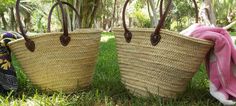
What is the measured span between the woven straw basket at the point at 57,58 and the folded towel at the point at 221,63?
26.3 inches

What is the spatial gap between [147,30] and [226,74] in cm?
47

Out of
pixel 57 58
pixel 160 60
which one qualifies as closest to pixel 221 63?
pixel 160 60

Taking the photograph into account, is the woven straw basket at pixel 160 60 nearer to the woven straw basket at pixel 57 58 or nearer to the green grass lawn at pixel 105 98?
the green grass lawn at pixel 105 98

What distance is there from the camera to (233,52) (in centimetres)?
204

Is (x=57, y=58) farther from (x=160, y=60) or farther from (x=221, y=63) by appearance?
(x=221, y=63)

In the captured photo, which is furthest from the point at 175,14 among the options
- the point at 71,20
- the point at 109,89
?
the point at 109,89

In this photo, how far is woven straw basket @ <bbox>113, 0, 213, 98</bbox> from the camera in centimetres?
204

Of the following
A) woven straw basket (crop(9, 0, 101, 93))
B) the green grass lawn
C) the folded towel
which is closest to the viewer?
the folded towel

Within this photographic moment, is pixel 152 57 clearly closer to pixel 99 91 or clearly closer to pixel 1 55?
pixel 99 91

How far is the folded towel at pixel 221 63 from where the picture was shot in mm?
2023

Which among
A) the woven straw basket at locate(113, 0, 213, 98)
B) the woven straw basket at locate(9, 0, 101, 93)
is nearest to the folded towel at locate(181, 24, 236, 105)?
the woven straw basket at locate(113, 0, 213, 98)

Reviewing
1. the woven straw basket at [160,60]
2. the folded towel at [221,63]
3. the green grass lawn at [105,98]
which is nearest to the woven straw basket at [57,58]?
the green grass lawn at [105,98]

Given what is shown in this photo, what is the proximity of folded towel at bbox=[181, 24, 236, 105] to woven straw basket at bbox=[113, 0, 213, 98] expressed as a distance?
Result: 5cm

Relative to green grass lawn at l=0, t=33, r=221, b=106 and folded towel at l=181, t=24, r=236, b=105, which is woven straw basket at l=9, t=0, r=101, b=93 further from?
folded towel at l=181, t=24, r=236, b=105
